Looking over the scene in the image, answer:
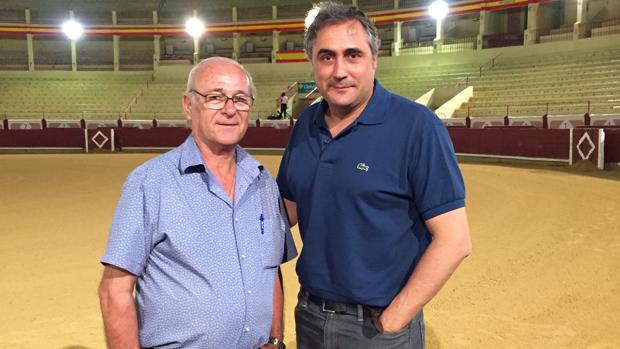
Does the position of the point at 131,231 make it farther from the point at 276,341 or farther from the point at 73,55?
the point at 73,55

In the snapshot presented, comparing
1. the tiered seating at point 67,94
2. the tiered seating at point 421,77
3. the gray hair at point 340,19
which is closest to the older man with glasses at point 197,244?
the gray hair at point 340,19

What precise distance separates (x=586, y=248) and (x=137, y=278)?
5245 millimetres

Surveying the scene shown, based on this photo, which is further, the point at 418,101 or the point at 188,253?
the point at 418,101

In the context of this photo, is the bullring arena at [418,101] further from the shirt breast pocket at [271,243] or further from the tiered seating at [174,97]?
the shirt breast pocket at [271,243]

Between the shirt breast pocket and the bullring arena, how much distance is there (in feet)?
6.48

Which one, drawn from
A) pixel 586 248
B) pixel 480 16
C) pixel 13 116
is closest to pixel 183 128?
pixel 13 116

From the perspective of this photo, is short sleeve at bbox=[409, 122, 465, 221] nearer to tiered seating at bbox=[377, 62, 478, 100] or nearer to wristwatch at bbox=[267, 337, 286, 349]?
wristwatch at bbox=[267, 337, 286, 349]

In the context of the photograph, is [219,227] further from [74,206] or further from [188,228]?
[74,206]

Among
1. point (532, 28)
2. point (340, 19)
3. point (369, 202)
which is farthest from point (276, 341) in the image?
point (532, 28)

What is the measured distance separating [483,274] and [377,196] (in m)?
3.48

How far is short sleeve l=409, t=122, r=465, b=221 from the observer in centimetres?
155

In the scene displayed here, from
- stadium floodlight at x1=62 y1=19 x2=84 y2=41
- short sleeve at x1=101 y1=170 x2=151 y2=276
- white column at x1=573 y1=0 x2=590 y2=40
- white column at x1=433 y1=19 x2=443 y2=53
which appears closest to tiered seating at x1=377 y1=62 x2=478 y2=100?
white column at x1=433 y1=19 x2=443 y2=53

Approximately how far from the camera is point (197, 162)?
159 cm

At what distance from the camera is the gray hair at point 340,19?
167 cm
